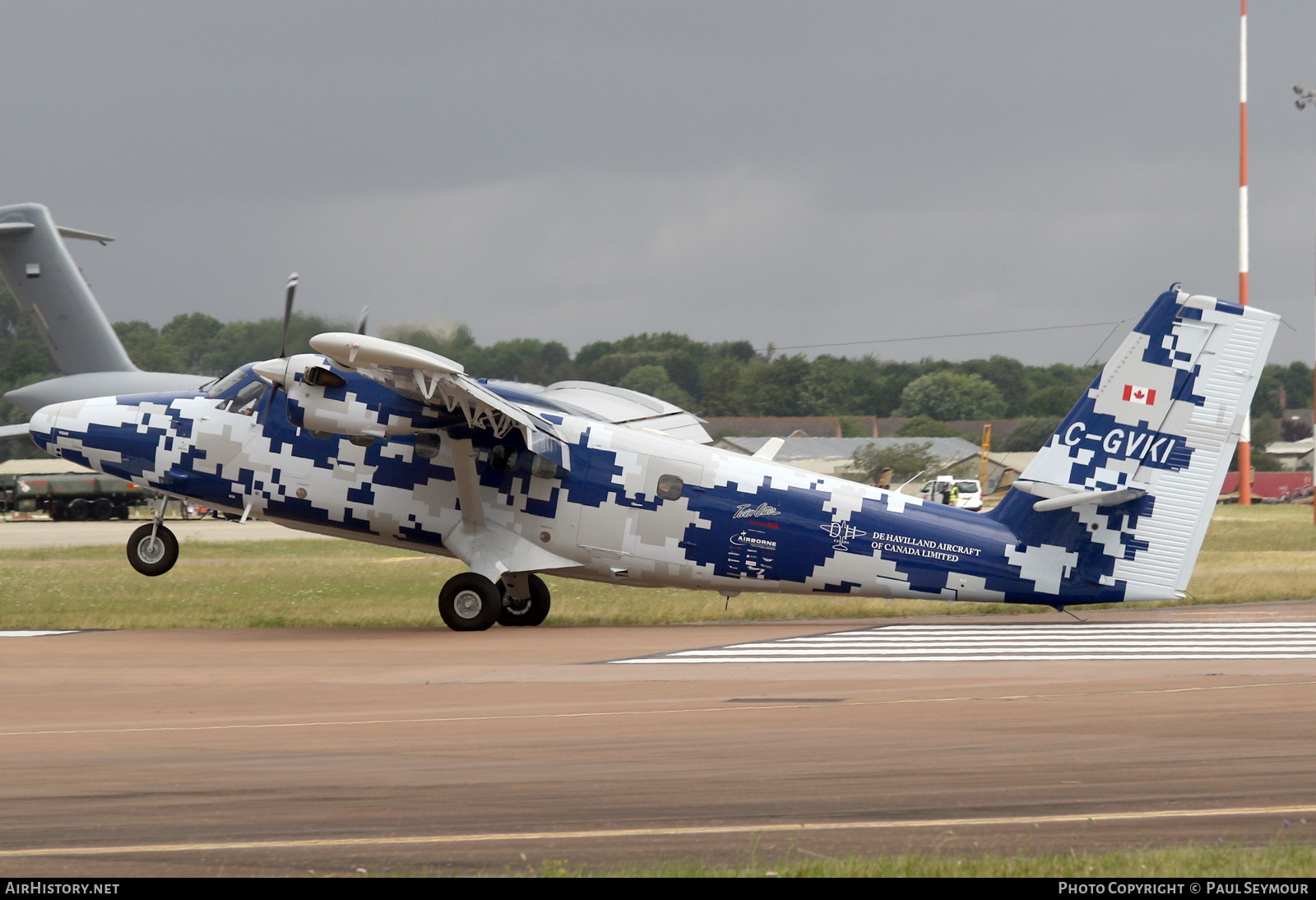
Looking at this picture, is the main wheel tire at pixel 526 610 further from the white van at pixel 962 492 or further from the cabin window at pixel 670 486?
the white van at pixel 962 492

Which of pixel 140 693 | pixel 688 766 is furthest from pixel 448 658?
pixel 688 766

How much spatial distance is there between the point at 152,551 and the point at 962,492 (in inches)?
2564

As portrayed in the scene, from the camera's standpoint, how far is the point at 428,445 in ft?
68.1

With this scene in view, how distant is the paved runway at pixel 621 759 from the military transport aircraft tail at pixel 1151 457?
3651 millimetres

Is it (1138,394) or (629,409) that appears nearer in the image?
(1138,394)

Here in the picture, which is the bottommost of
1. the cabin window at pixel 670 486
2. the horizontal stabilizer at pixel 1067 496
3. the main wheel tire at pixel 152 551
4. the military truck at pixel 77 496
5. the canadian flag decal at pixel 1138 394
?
the military truck at pixel 77 496

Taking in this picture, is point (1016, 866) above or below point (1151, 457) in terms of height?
below

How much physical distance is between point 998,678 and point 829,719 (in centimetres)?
349

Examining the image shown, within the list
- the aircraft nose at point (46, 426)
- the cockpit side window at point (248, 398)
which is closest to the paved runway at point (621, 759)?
the cockpit side window at point (248, 398)

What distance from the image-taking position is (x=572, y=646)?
60.2 ft

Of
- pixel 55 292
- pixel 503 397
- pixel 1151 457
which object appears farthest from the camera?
pixel 55 292

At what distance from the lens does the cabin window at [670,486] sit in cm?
2041

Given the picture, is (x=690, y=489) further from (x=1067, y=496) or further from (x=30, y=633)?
(x=30, y=633)

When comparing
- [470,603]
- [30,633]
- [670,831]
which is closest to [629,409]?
[470,603]
